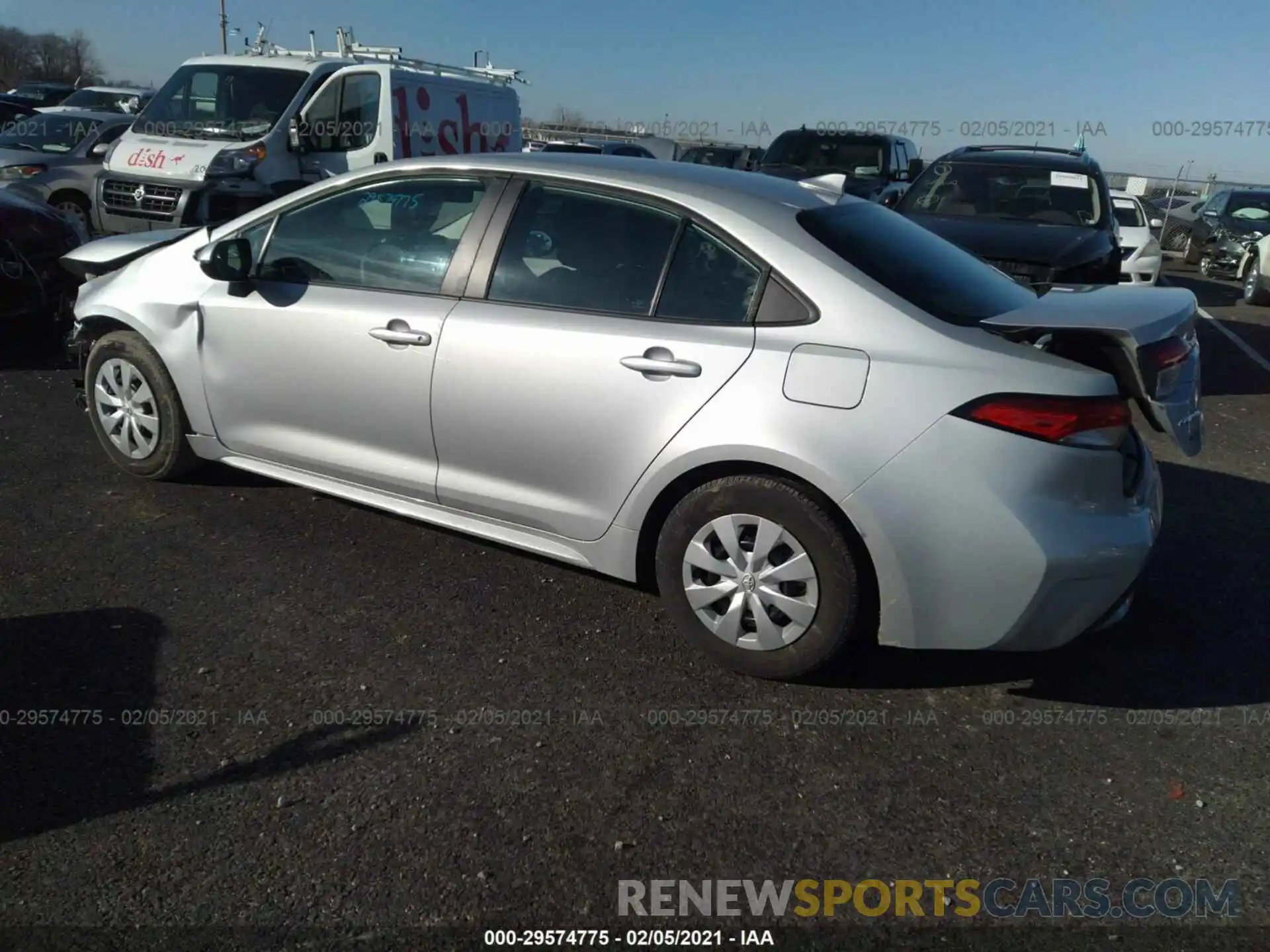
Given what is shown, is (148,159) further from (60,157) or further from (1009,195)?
(1009,195)

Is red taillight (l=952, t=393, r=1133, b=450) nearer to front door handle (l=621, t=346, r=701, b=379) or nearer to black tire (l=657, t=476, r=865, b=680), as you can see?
black tire (l=657, t=476, r=865, b=680)

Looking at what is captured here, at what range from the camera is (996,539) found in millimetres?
3016

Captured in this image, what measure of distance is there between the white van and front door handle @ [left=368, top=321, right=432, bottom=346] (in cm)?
674

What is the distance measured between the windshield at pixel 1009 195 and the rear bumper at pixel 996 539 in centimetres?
554

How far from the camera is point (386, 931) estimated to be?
238 centimetres

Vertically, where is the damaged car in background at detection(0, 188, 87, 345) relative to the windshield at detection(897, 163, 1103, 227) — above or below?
below

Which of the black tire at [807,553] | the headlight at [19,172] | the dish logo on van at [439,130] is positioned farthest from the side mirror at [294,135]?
the black tire at [807,553]

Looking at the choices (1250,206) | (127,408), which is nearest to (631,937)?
(127,408)

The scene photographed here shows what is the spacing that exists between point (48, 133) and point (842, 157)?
10430mm

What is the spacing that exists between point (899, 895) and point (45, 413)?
5504 mm

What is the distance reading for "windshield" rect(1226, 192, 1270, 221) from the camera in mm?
16312

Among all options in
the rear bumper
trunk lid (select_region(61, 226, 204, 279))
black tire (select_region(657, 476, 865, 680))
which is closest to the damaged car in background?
trunk lid (select_region(61, 226, 204, 279))

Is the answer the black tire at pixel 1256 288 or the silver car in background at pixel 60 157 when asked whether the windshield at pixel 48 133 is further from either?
the black tire at pixel 1256 288

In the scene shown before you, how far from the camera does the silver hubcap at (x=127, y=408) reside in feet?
15.5
